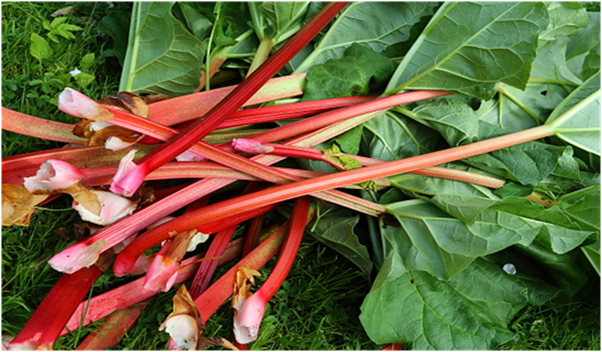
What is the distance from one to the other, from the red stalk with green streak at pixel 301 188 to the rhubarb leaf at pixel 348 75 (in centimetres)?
30

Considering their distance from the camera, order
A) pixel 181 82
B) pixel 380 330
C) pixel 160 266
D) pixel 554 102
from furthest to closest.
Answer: pixel 554 102 < pixel 181 82 < pixel 380 330 < pixel 160 266

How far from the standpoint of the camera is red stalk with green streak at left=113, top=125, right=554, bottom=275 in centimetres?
155

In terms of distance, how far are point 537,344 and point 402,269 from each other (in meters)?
0.67

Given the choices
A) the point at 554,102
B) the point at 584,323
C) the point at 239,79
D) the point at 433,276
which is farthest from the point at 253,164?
the point at 584,323

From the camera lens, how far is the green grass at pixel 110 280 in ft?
5.43

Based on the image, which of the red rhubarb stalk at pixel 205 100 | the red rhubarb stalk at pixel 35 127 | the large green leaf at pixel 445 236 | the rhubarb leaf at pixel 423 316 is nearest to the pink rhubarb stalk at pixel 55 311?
the red rhubarb stalk at pixel 35 127

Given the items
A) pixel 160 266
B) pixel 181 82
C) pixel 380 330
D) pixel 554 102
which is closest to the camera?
pixel 160 266

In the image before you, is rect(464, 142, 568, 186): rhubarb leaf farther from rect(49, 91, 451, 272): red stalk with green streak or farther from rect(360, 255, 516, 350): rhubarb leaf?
rect(360, 255, 516, 350): rhubarb leaf

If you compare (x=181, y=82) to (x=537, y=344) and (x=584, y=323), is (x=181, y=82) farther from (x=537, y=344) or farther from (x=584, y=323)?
(x=584, y=323)

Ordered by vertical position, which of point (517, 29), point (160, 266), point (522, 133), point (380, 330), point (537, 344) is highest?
point (517, 29)

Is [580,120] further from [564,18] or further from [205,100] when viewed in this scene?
[205,100]

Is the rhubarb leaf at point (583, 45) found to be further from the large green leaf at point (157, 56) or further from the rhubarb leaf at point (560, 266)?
the large green leaf at point (157, 56)

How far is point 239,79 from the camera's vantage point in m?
2.06

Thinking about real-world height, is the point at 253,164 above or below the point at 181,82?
below
